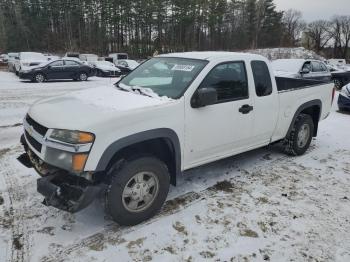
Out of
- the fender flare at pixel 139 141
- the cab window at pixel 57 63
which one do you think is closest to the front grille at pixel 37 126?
the fender flare at pixel 139 141

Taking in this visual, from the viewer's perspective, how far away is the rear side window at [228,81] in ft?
13.9

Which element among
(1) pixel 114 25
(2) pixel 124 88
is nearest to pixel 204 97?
(2) pixel 124 88

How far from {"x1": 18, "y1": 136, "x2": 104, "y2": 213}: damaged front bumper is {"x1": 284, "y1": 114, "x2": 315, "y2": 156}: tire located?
3.84 m

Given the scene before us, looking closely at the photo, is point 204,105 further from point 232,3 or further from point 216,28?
point 232,3

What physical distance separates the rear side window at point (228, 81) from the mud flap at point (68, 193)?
1.82 m

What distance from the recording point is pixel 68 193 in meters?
3.28

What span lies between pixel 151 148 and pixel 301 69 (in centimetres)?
1109

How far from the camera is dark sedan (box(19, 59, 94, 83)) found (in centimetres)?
1786

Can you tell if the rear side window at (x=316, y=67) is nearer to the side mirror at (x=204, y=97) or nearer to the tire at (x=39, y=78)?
the side mirror at (x=204, y=97)

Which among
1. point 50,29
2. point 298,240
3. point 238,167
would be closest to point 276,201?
point 298,240

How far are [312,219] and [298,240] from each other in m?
0.53

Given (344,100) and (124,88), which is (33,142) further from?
(344,100)

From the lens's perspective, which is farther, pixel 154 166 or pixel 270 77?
pixel 270 77

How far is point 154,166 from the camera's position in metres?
3.63
